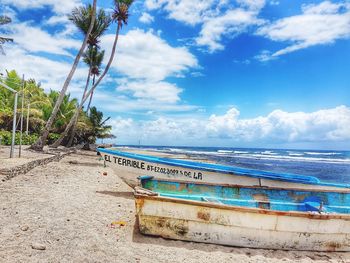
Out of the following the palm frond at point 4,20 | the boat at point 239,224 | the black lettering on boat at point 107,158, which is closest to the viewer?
the boat at point 239,224

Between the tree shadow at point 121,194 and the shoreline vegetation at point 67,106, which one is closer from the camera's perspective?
the tree shadow at point 121,194

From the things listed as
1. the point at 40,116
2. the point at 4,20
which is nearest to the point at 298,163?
the point at 40,116

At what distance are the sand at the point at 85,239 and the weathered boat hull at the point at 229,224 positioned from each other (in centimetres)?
14

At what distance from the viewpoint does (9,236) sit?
4543 millimetres

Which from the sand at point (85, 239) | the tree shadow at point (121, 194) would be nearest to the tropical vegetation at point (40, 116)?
the tree shadow at point (121, 194)

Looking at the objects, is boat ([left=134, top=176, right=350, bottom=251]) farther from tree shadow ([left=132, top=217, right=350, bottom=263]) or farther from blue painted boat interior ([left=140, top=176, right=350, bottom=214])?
blue painted boat interior ([left=140, top=176, right=350, bottom=214])

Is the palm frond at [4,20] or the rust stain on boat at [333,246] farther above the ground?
the palm frond at [4,20]

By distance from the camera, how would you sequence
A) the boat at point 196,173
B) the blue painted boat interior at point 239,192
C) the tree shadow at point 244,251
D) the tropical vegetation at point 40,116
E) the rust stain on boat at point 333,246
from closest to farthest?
the tree shadow at point 244,251 → the rust stain on boat at point 333,246 → the blue painted boat interior at point 239,192 → the boat at point 196,173 → the tropical vegetation at point 40,116

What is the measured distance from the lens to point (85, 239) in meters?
4.78

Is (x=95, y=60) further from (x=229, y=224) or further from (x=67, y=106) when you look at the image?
(x=229, y=224)

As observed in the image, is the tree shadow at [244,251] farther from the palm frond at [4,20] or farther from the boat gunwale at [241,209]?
the palm frond at [4,20]

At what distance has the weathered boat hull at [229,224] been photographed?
16.8 feet

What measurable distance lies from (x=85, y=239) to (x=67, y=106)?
72.4ft

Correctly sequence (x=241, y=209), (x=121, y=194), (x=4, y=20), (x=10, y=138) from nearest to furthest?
1. (x=241, y=209)
2. (x=121, y=194)
3. (x=4, y=20)
4. (x=10, y=138)
